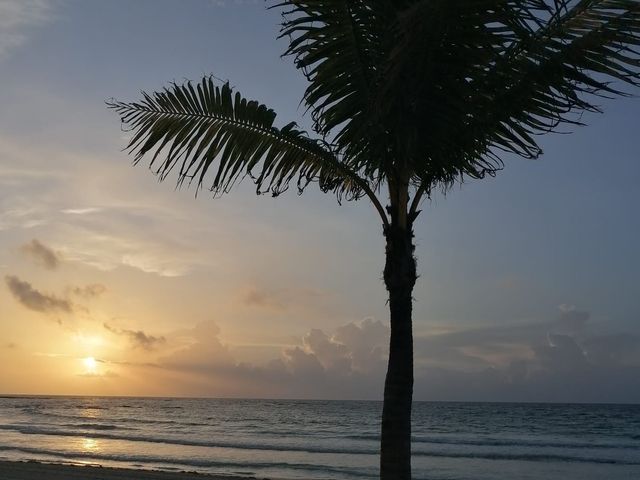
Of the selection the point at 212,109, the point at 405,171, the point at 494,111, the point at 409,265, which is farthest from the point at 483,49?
the point at 212,109

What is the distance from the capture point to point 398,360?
590 cm

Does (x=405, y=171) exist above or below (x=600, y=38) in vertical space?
below

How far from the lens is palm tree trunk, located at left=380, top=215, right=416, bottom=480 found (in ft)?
18.8

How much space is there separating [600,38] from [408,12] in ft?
5.81

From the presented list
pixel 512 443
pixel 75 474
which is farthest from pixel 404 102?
pixel 512 443

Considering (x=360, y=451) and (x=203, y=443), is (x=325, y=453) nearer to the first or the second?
(x=360, y=451)

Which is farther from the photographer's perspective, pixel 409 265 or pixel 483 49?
pixel 409 265

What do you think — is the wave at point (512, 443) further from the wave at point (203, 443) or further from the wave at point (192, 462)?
the wave at point (192, 462)

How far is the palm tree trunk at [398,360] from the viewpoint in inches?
226

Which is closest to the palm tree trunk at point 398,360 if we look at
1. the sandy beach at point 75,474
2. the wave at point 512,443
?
the sandy beach at point 75,474

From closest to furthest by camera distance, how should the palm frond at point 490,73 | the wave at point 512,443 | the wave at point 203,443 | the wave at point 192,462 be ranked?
the palm frond at point 490,73 → the wave at point 192,462 → the wave at point 203,443 → the wave at point 512,443

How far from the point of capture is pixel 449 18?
15.0 feet

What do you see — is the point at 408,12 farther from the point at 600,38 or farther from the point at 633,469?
the point at 633,469

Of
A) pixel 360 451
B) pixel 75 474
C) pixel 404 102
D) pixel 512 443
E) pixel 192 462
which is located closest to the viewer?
pixel 404 102
